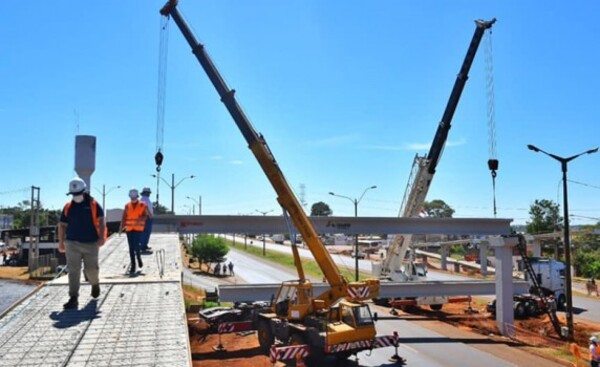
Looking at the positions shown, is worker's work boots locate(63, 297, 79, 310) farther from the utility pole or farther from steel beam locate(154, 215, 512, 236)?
the utility pole

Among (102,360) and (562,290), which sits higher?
(102,360)

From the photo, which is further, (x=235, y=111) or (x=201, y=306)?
(x=201, y=306)

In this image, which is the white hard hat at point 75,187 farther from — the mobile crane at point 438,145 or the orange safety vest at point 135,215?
the mobile crane at point 438,145

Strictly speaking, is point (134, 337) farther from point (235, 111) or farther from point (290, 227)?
point (235, 111)

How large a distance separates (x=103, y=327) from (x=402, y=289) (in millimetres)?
22553

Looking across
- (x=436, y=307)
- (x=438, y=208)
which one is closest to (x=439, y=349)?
(x=436, y=307)

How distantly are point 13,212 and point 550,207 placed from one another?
441 feet

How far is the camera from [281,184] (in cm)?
1953

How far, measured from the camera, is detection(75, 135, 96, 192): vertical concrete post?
39.5 ft

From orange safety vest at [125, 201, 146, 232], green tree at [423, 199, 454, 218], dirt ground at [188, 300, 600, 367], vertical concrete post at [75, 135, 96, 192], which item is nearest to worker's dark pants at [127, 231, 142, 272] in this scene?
orange safety vest at [125, 201, 146, 232]

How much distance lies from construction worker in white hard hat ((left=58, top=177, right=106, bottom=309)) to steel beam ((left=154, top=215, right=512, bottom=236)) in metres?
16.5

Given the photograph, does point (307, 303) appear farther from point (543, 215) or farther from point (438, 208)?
point (438, 208)

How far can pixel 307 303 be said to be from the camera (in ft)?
59.6

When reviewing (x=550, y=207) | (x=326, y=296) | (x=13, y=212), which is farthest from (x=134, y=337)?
(x=13, y=212)
